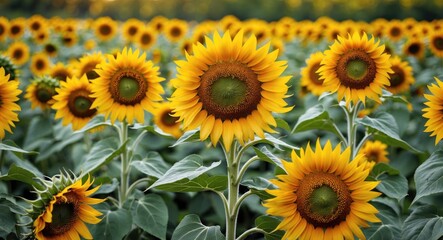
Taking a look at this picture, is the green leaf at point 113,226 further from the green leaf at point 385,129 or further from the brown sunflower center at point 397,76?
the brown sunflower center at point 397,76

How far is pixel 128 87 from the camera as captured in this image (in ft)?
9.50

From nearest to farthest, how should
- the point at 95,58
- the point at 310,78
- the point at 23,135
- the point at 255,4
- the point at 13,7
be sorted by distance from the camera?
the point at 95,58, the point at 310,78, the point at 23,135, the point at 255,4, the point at 13,7

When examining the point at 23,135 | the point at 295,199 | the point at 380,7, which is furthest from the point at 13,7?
the point at 295,199

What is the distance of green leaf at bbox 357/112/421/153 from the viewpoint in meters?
2.75

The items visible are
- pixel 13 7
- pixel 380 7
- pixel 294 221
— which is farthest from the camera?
pixel 13 7

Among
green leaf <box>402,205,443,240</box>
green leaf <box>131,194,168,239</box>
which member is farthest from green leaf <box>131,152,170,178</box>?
green leaf <box>402,205,443,240</box>

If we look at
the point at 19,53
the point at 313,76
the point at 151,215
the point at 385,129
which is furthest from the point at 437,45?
the point at 19,53

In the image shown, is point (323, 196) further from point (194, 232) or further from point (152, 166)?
point (152, 166)

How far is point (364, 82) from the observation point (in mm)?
2760

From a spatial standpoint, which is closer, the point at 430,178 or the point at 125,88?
the point at 430,178

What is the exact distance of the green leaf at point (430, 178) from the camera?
237cm

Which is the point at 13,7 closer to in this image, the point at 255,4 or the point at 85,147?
the point at 255,4

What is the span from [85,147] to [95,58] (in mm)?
808

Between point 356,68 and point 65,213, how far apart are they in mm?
1668
